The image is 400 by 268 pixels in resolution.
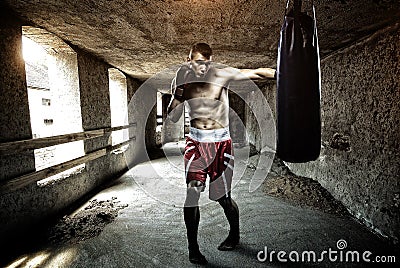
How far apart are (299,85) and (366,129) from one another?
185 centimetres

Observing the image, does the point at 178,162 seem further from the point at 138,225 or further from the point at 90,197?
the point at 138,225

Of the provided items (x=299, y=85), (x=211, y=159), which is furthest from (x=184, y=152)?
(x=299, y=85)

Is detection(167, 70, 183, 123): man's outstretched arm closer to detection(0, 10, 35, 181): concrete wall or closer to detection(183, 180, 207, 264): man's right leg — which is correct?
detection(183, 180, 207, 264): man's right leg

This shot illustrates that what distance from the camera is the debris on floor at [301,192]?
285cm

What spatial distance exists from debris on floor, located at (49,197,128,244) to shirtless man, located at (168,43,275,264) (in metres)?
1.24

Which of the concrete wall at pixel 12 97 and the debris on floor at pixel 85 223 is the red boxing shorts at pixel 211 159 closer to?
the debris on floor at pixel 85 223

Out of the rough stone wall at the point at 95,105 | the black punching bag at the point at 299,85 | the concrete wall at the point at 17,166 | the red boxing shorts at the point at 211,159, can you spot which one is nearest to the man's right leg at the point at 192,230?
Result: the red boxing shorts at the point at 211,159

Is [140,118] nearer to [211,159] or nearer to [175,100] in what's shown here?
[175,100]

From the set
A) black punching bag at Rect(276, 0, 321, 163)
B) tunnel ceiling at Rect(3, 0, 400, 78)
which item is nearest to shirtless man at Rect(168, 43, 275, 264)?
tunnel ceiling at Rect(3, 0, 400, 78)

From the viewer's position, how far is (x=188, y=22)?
7.54ft

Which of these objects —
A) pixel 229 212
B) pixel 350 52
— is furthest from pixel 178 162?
pixel 350 52

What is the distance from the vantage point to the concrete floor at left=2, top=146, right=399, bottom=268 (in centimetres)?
188

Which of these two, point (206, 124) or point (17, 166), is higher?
point (206, 124)

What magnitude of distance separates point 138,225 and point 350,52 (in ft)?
10.6
